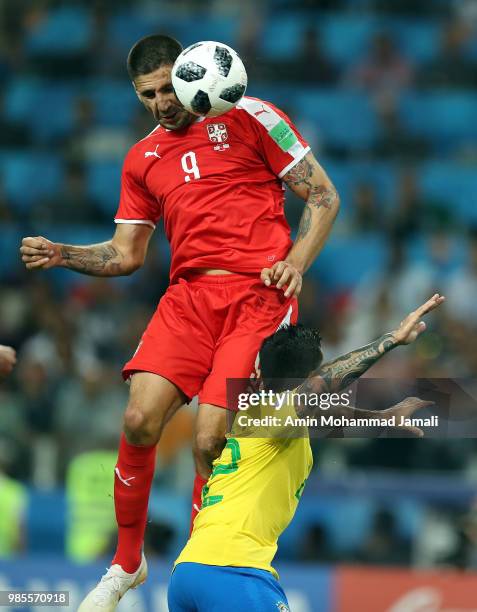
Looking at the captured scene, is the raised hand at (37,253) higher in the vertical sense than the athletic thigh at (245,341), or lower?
higher

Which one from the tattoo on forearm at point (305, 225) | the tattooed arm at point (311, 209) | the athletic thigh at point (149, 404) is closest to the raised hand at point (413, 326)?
the tattooed arm at point (311, 209)

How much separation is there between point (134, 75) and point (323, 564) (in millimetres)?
5116

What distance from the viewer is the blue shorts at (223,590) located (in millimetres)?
5984

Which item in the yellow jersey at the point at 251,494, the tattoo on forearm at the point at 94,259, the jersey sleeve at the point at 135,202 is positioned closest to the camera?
the yellow jersey at the point at 251,494

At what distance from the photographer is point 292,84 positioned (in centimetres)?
1549

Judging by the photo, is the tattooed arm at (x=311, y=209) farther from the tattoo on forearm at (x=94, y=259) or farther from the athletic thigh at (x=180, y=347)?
the tattoo on forearm at (x=94, y=259)

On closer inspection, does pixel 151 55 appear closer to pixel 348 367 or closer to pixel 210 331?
pixel 210 331

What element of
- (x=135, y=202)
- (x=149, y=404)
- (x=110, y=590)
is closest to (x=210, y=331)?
(x=149, y=404)

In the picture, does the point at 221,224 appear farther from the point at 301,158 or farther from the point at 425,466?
the point at 425,466

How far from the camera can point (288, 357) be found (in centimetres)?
634

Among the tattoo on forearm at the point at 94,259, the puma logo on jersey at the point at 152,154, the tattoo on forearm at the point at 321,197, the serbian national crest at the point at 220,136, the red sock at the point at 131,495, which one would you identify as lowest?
the red sock at the point at 131,495

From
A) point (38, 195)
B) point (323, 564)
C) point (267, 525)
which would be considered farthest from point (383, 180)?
point (267, 525)

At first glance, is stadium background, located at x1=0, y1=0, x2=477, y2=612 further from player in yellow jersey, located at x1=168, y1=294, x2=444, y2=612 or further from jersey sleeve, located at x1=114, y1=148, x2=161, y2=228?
player in yellow jersey, located at x1=168, y1=294, x2=444, y2=612

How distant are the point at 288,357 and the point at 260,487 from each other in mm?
598
